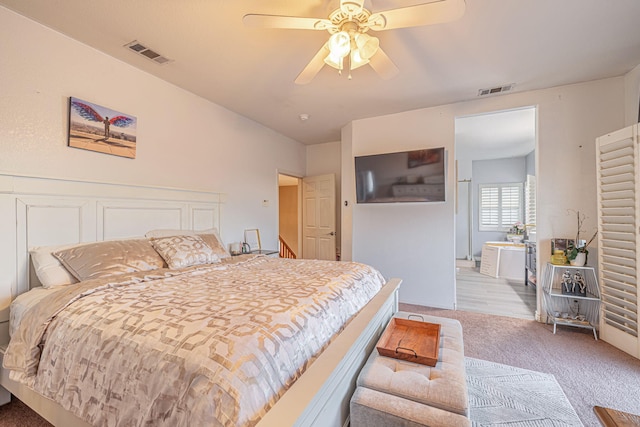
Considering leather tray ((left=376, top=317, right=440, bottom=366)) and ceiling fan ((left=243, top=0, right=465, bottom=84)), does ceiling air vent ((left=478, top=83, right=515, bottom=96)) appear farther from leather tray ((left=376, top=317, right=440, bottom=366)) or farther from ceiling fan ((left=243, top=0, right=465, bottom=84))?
leather tray ((left=376, top=317, right=440, bottom=366))

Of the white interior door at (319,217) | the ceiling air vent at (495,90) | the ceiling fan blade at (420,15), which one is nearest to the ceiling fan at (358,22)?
the ceiling fan blade at (420,15)

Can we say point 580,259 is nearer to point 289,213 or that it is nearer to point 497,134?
point 497,134

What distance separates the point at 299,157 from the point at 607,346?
188 inches

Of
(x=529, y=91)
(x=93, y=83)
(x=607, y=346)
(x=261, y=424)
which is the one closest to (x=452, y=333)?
(x=261, y=424)

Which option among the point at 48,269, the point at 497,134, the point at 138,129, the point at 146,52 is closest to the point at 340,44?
the point at 146,52

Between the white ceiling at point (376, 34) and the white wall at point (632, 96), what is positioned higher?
the white ceiling at point (376, 34)

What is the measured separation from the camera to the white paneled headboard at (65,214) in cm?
186

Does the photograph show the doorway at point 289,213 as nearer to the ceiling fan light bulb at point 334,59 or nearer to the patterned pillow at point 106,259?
the patterned pillow at point 106,259

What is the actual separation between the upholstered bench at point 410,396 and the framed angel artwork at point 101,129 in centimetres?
275

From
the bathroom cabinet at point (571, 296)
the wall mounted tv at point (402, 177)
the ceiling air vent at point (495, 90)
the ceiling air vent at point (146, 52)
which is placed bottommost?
the bathroom cabinet at point (571, 296)

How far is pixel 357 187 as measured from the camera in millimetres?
3969

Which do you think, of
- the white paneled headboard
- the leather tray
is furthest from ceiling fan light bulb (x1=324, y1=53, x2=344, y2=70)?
the white paneled headboard

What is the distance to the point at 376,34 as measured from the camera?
2.16 metres

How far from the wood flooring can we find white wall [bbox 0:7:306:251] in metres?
3.20
